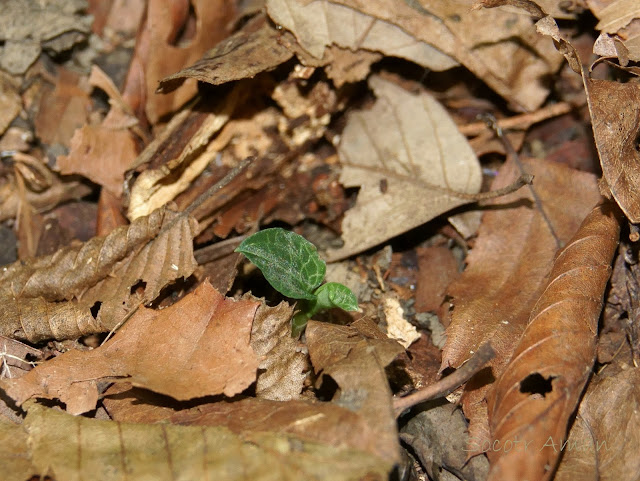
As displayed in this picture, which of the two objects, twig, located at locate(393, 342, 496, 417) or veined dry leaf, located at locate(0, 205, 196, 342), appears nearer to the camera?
twig, located at locate(393, 342, 496, 417)

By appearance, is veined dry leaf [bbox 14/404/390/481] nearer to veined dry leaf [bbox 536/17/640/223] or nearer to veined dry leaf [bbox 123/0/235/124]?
veined dry leaf [bbox 536/17/640/223]

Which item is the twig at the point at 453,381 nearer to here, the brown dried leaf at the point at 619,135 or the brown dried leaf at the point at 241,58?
the brown dried leaf at the point at 619,135

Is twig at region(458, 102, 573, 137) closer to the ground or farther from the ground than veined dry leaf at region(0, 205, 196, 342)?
farther from the ground

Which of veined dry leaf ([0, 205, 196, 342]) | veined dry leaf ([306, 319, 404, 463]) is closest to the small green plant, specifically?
veined dry leaf ([306, 319, 404, 463])

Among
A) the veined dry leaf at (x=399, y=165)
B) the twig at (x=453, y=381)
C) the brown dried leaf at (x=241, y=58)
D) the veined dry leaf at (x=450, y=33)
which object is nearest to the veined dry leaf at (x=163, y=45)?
the brown dried leaf at (x=241, y=58)

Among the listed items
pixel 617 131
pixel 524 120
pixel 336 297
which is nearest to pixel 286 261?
pixel 336 297

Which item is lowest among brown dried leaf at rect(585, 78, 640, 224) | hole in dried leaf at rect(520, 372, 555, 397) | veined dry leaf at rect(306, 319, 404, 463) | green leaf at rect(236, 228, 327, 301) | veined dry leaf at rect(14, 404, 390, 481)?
veined dry leaf at rect(14, 404, 390, 481)

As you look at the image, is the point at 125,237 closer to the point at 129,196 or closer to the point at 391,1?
the point at 129,196

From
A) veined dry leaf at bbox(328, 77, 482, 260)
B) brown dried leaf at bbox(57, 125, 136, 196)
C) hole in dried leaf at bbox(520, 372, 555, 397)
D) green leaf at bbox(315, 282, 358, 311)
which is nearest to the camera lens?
hole in dried leaf at bbox(520, 372, 555, 397)
